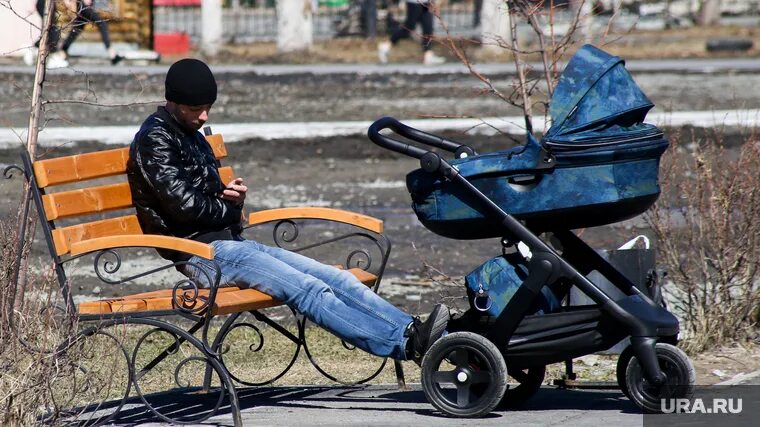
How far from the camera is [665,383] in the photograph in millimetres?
4348

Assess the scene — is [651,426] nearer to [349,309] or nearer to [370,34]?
[349,309]

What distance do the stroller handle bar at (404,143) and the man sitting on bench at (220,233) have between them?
515mm

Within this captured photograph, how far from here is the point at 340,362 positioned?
235 inches

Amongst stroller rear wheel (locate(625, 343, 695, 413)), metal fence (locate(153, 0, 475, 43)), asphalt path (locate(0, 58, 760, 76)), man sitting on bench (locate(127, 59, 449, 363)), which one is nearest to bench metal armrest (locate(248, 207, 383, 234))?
man sitting on bench (locate(127, 59, 449, 363))

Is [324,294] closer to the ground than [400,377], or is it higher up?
higher up

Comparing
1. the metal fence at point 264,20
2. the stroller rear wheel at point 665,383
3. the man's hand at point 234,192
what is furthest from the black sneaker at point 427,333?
the metal fence at point 264,20

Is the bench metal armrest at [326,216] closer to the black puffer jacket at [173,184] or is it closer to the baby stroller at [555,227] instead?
the black puffer jacket at [173,184]

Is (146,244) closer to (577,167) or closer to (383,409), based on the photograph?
(383,409)

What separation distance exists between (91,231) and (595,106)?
1.99 metres

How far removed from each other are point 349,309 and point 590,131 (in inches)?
42.5

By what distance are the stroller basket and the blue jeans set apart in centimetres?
41

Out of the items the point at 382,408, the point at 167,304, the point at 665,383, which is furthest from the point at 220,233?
the point at 665,383

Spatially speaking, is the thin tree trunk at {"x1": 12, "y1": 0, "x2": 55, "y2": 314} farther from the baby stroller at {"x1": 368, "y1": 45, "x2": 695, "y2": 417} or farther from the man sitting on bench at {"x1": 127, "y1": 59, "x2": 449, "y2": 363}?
the baby stroller at {"x1": 368, "y1": 45, "x2": 695, "y2": 417}

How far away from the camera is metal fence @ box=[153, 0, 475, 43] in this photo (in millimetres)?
26234
